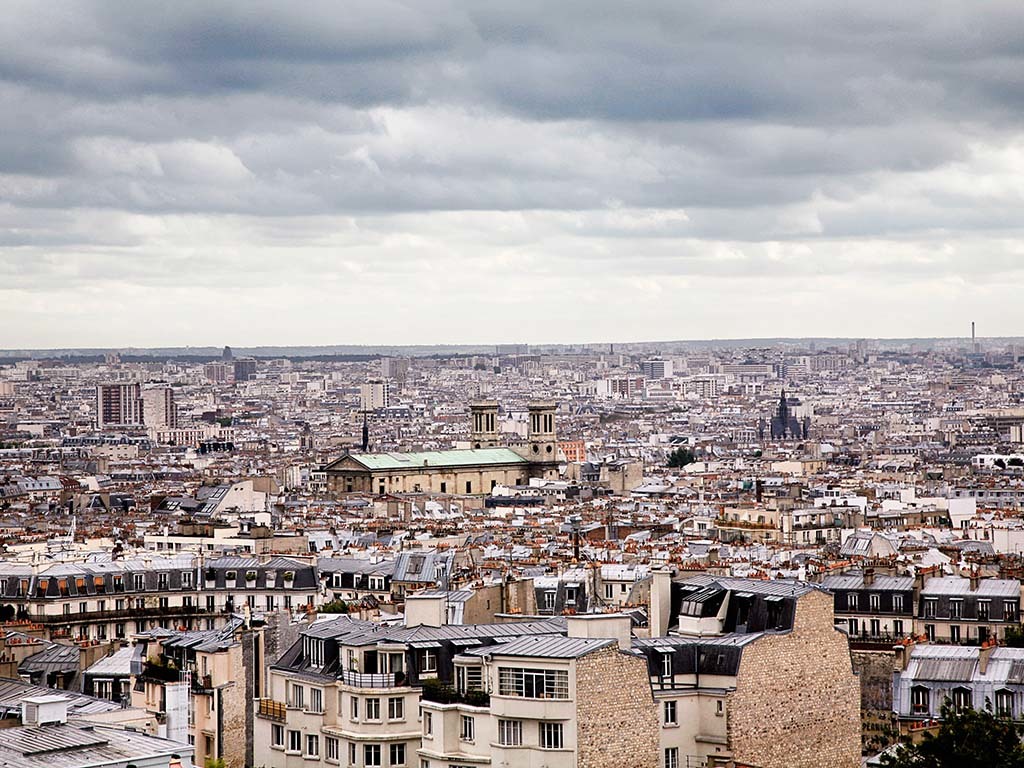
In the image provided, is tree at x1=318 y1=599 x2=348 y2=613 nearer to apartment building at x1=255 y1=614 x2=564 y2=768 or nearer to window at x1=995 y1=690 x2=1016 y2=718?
apartment building at x1=255 y1=614 x2=564 y2=768

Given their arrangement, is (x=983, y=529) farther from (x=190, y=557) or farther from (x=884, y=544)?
(x=190, y=557)

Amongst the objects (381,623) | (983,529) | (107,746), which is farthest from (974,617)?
(983,529)

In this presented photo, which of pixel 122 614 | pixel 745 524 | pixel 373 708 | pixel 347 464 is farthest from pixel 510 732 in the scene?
pixel 347 464

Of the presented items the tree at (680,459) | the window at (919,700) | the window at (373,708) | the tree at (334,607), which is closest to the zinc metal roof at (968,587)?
the window at (919,700)

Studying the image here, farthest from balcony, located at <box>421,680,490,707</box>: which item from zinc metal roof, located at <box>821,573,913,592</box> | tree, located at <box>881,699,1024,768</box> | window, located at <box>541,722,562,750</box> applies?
zinc metal roof, located at <box>821,573,913,592</box>

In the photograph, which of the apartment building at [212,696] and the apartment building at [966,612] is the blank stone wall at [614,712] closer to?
the apartment building at [212,696]

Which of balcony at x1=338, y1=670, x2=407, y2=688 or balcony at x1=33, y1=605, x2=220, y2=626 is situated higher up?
balcony at x1=338, y1=670, x2=407, y2=688
